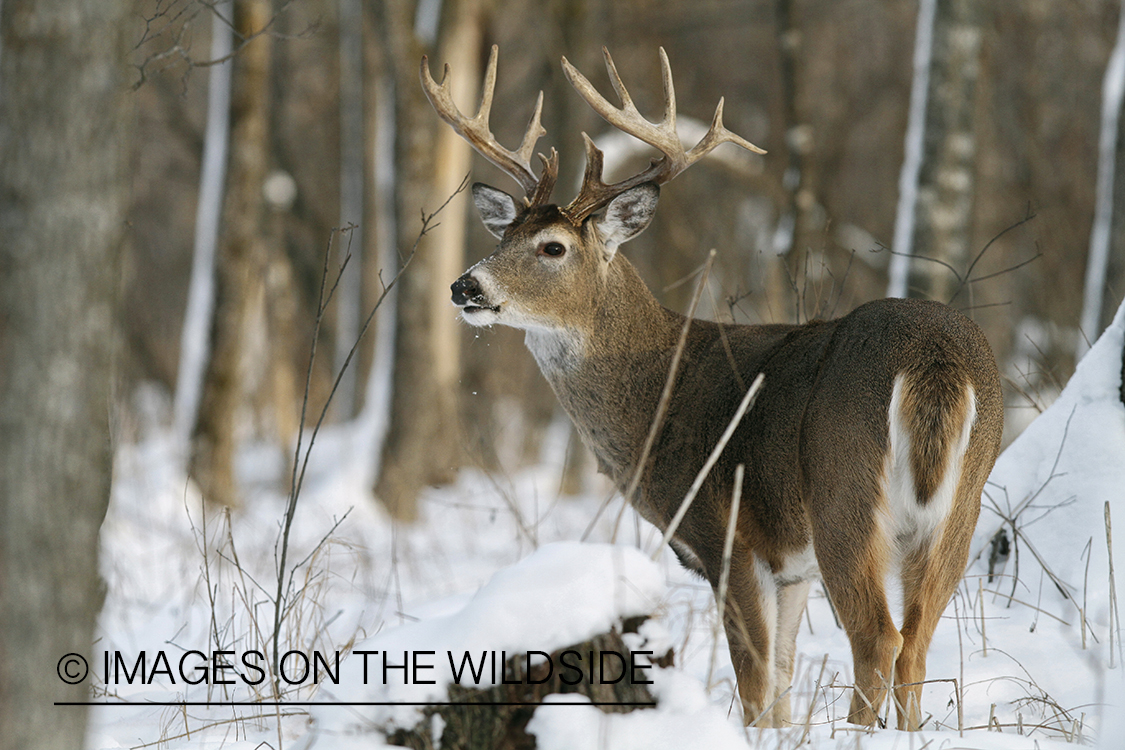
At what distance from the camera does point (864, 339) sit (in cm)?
357

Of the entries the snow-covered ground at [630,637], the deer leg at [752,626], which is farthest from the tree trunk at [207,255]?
the deer leg at [752,626]

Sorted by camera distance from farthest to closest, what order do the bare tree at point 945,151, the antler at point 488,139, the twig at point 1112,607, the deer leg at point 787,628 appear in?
the bare tree at point 945,151
the antler at point 488,139
the deer leg at point 787,628
the twig at point 1112,607

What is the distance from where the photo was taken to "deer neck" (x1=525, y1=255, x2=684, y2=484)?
4508 millimetres

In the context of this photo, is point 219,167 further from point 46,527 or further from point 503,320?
point 46,527

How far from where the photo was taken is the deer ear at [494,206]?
5152mm

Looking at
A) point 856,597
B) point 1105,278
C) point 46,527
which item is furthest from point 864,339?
point 1105,278

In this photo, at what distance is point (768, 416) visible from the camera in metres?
3.88

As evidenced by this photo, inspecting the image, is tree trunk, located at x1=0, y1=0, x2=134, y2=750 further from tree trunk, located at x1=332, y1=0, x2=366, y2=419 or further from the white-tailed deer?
tree trunk, located at x1=332, y1=0, x2=366, y2=419

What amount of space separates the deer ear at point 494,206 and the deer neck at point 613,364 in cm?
70

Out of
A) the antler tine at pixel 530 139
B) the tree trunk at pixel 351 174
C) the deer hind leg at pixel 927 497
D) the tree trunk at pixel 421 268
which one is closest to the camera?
the deer hind leg at pixel 927 497

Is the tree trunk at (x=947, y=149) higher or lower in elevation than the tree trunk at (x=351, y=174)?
lower

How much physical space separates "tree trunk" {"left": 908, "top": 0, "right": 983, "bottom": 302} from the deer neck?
3109 mm

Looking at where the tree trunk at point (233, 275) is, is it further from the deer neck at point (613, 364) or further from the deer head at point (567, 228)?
the deer neck at point (613, 364)

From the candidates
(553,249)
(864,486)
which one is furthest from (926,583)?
(553,249)
